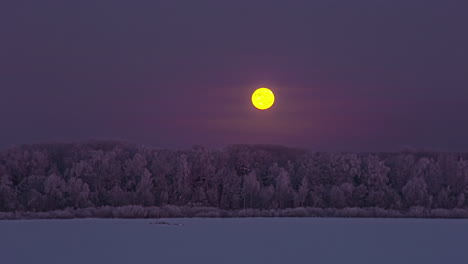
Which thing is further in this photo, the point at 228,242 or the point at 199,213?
the point at 199,213

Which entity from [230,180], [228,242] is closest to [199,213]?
[228,242]

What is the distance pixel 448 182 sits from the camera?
24766 millimetres

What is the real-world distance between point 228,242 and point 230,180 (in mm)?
13852

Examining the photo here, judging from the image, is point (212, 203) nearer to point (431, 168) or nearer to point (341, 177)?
point (341, 177)

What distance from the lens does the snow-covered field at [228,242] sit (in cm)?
1107

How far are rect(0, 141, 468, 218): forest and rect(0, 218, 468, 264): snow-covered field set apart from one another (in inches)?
A: 163

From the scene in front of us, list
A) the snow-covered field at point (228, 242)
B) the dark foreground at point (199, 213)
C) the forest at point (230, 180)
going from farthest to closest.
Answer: the forest at point (230, 180) < the dark foreground at point (199, 213) < the snow-covered field at point (228, 242)

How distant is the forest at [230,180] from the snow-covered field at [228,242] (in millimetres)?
4144

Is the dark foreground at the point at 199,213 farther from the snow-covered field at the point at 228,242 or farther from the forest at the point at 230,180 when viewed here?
the snow-covered field at the point at 228,242

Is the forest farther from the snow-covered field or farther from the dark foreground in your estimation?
the snow-covered field

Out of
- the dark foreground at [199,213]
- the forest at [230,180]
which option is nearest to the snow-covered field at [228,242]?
the dark foreground at [199,213]

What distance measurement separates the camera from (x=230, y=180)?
85.5ft

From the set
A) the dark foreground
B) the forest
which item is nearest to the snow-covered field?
the dark foreground

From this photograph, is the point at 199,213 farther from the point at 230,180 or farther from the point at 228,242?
the point at 230,180
